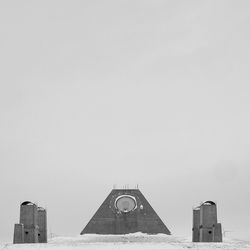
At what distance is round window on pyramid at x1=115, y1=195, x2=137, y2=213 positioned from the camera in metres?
56.8

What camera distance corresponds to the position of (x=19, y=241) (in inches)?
1481

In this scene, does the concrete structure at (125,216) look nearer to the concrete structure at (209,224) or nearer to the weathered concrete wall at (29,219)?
the weathered concrete wall at (29,219)

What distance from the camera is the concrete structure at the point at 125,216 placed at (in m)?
55.6

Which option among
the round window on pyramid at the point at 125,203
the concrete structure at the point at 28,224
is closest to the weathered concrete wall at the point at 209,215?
the concrete structure at the point at 28,224

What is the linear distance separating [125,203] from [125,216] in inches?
70.0

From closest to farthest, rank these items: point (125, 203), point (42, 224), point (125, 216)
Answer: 1. point (42, 224)
2. point (125, 216)
3. point (125, 203)

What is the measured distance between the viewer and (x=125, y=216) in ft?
184

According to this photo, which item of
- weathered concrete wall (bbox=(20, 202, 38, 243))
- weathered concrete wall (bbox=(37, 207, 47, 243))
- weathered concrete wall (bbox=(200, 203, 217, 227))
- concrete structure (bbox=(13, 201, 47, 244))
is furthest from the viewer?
weathered concrete wall (bbox=(37, 207, 47, 243))

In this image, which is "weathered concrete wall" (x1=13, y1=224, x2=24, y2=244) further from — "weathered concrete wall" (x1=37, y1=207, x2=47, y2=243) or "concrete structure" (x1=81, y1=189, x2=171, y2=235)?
"concrete structure" (x1=81, y1=189, x2=171, y2=235)

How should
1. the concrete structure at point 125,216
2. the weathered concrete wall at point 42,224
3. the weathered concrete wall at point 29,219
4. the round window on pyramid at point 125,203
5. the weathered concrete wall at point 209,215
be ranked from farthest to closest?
the round window on pyramid at point 125,203, the concrete structure at point 125,216, the weathered concrete wall at point 42,224, the weathered concrete wall at point 29,219, the weathered concrete wall at point 209,215

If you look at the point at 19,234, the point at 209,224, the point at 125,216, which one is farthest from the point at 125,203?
the point at 19,234

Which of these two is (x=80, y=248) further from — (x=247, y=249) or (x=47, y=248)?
(x=247, y=249)

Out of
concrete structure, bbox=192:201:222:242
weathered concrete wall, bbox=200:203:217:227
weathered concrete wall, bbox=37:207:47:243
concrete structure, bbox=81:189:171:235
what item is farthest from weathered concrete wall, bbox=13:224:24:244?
concrete structure, bbox=81:189:171:235

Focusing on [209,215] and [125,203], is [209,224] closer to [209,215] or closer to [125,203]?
[209,215]
